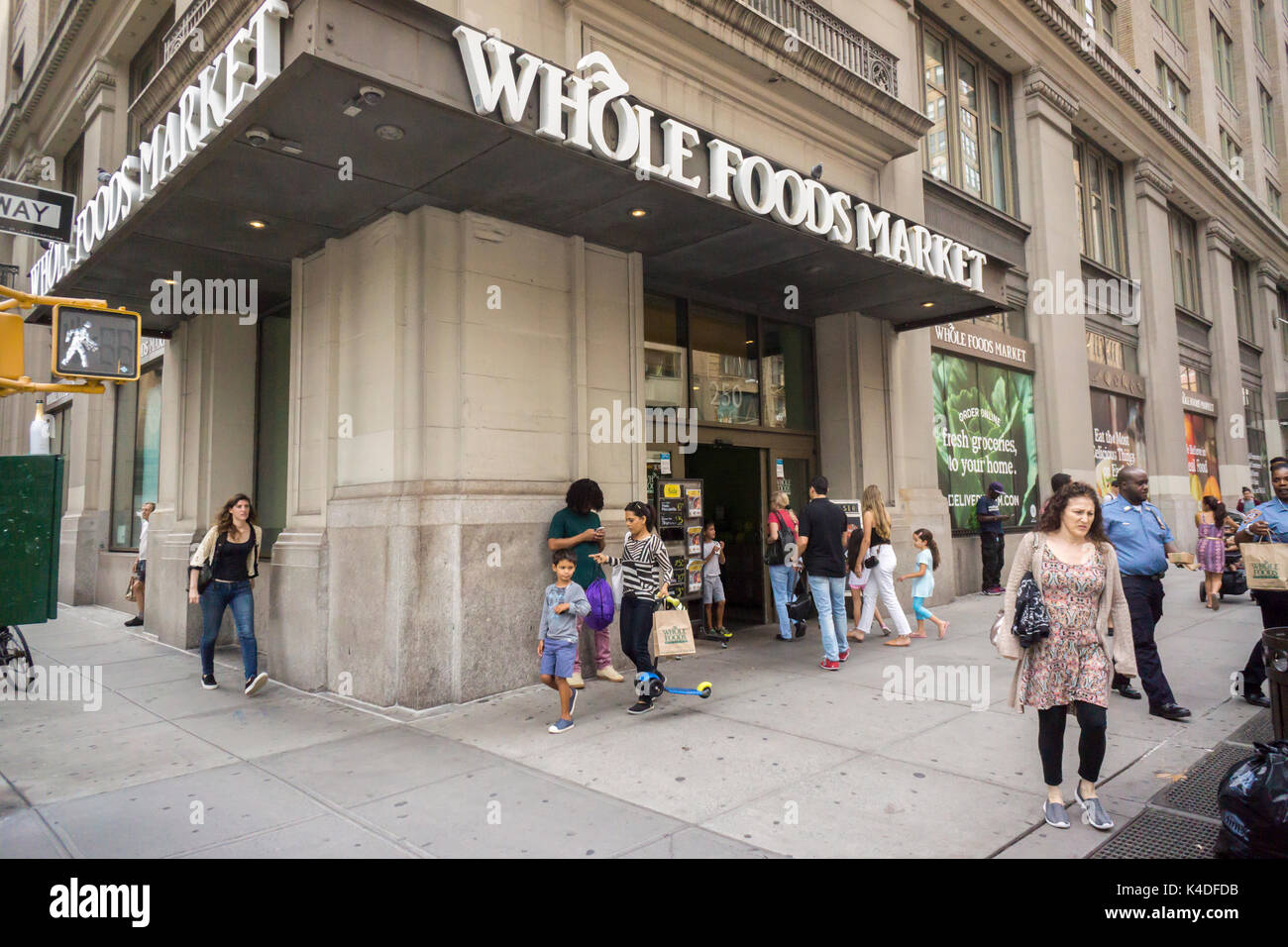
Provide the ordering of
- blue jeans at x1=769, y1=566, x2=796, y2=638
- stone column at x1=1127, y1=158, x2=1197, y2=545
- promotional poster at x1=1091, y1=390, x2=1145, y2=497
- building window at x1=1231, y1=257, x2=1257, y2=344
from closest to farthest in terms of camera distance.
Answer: blue jeans at x1=769, y1=566, x2=796, y2=638 → promotional poster at x1=1091, y1=390, x2=1145, y2=497 → stone column at x1=1127, y1=158, x2=1197, y2=545 → building window at x1=1231, y1=257, x2=1257, y2=344

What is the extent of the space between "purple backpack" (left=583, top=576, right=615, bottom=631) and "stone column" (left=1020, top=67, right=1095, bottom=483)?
1204 cm

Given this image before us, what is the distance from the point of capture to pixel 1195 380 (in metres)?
23.7

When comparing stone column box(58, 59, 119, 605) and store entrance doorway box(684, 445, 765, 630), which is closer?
store entrance doorway box(684, 445, 765, 630)

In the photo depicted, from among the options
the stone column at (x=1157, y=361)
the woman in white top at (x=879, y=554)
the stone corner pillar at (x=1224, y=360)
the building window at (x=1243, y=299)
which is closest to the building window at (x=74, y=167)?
the woman in white top at (x=879, y=554)

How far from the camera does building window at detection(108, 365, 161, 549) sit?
42.6 feet

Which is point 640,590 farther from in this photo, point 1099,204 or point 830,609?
point 1099,204

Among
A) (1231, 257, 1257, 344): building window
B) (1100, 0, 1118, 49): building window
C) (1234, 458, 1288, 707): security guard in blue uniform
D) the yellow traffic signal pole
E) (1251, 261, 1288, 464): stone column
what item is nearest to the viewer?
the yellow traffic signal pole

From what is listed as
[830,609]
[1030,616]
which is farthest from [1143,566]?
[830,609]

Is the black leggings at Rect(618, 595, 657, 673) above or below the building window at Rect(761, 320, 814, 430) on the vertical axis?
below

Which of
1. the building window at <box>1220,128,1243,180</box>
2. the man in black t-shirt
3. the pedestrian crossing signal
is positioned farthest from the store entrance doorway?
the building window at <box>1220,128,1243,180</box>

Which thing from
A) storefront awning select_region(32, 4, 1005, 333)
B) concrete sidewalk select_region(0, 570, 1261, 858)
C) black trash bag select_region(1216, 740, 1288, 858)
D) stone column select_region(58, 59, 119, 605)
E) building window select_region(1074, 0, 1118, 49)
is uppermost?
building window select_region(1074, 0, 1118, 49)

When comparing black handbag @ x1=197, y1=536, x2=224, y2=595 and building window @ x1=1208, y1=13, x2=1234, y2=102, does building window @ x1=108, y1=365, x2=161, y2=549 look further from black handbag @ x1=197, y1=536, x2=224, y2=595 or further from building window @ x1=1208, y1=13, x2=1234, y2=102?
building window @ x1=1208, y1=13, x2=1234, y2=102

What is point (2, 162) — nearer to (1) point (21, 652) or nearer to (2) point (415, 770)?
(1) point (21, 652)

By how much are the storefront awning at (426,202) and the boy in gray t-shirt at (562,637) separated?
3266 mm
